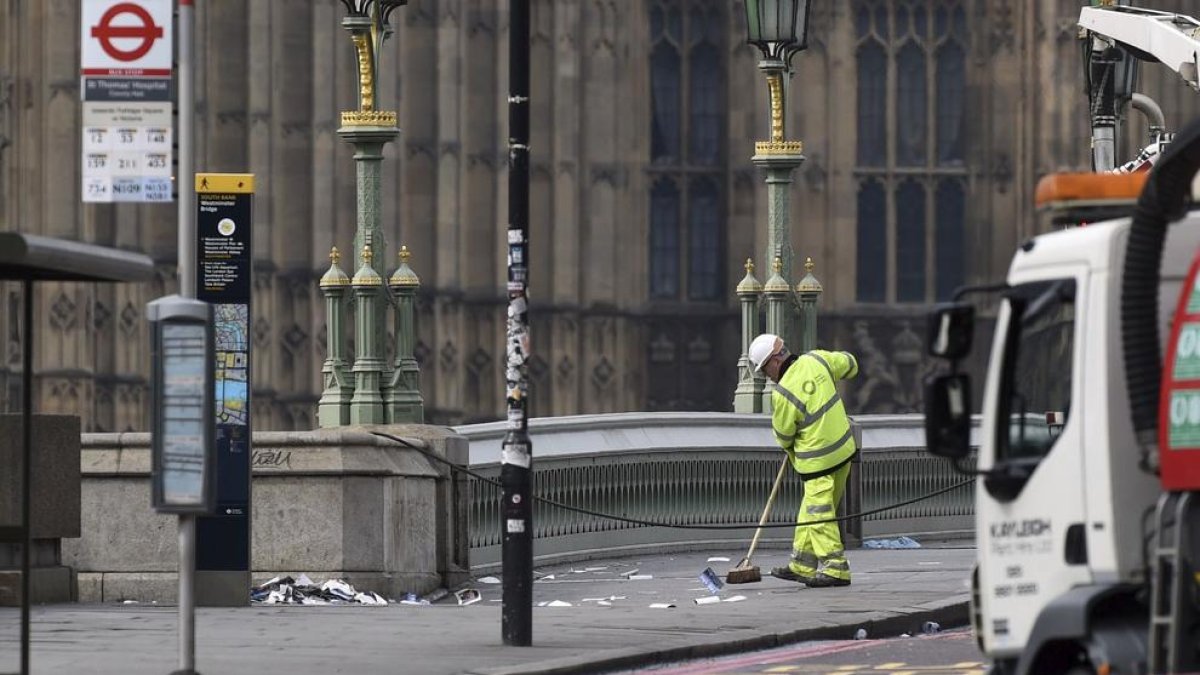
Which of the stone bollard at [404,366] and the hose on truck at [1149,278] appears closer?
the hose on truck at [1149,278]

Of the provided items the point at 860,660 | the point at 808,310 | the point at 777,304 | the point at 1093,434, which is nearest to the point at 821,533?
the point at 860,660

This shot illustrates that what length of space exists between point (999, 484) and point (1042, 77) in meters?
42.0

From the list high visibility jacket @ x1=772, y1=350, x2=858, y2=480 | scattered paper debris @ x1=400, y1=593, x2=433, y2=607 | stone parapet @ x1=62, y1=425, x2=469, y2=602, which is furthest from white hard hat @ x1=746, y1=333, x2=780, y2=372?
scattered paper debris @ x1=400, y1=593, x2=433, y2=607

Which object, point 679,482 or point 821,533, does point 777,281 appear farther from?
point 821,533

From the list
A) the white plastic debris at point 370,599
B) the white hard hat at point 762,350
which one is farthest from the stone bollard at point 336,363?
→ the white hard hat at point 762,350

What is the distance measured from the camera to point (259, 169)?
153 feet

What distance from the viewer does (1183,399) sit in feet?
31.8

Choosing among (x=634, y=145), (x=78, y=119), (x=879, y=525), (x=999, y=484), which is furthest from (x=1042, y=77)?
(x=999, y=484)

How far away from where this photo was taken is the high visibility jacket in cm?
1922

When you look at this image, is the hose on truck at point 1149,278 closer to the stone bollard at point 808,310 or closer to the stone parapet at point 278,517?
the stone parapet at point 278,517

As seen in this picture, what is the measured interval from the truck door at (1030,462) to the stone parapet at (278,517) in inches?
332

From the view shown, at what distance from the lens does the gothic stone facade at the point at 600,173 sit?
149ft

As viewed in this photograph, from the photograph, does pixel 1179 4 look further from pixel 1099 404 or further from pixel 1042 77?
pixel 1099 404

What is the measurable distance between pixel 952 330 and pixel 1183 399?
1131 millimetres
